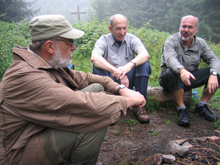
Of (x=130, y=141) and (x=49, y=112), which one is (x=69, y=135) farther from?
(x=130, y=141)

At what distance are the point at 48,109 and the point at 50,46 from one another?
0.66 meters

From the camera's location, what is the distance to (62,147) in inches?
61.1

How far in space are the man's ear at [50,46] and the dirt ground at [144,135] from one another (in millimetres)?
1601

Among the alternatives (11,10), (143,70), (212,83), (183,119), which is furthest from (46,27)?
(11,10)

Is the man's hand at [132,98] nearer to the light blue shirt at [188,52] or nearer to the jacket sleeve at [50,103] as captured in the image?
the jacket sleeve at [50,103]

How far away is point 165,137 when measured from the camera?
2846 mm

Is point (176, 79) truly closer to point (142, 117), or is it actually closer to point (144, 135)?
point (142, 117)

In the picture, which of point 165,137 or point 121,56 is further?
point 121,56

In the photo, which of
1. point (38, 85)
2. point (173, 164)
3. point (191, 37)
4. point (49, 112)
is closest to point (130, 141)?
Result: point (173, 164)

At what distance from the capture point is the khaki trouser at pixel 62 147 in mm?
1497

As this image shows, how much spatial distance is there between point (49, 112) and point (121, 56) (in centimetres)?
234

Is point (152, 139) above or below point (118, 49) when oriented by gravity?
below

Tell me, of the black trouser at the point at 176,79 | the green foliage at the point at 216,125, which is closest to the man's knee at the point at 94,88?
the black trouser at the point at 176,79

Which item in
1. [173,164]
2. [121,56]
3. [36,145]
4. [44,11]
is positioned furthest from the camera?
[44,11]
